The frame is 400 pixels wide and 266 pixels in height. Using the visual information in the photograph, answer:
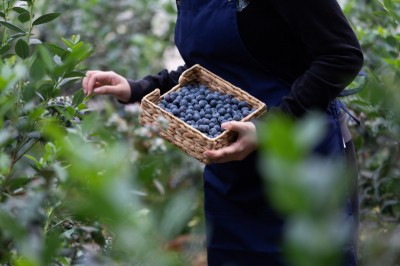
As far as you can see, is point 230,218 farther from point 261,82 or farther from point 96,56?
point 96,56

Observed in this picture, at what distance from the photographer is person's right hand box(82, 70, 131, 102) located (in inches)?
75.8

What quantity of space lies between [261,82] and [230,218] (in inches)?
15.2

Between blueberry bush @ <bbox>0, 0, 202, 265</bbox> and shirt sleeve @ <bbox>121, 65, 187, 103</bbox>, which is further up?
blueberry bush @ <bbox>0, 0, 202, 265</bbox>

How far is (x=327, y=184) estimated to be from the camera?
0.58 metres

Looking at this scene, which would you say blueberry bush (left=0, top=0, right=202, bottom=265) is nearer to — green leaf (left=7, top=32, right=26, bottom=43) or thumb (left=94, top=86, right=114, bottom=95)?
green leaf (left=7, top=32, right=26, bottom=43)

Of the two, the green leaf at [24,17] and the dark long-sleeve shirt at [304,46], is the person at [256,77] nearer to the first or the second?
the dark long-sleeve shirt at [304,46]

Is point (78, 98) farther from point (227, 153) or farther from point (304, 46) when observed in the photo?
point (304, 46)

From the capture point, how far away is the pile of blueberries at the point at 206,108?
5.60 feet

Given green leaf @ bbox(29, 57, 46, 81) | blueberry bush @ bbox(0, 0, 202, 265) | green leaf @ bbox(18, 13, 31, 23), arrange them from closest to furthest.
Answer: blueberry bush @ bbox(0, 0, 202, 265)
green leaf @ bbox(29, 57, 46, 81)
green leaf @ bbox(18, 13, 31, 23)

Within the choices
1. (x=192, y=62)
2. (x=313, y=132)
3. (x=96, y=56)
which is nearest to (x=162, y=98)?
(x=192, y=62)

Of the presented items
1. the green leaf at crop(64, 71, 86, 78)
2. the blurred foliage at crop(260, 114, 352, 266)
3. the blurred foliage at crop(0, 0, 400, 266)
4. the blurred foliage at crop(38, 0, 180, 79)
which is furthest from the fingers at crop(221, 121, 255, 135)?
the blurred foliage at crop(38, 0, 180, 79)

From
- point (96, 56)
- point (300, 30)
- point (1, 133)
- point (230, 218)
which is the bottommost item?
point (96, 56)

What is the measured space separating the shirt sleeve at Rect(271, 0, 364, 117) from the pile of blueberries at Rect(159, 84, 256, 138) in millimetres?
123

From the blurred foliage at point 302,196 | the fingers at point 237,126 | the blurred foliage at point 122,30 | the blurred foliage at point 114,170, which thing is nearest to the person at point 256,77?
the fingers at point 237,126
